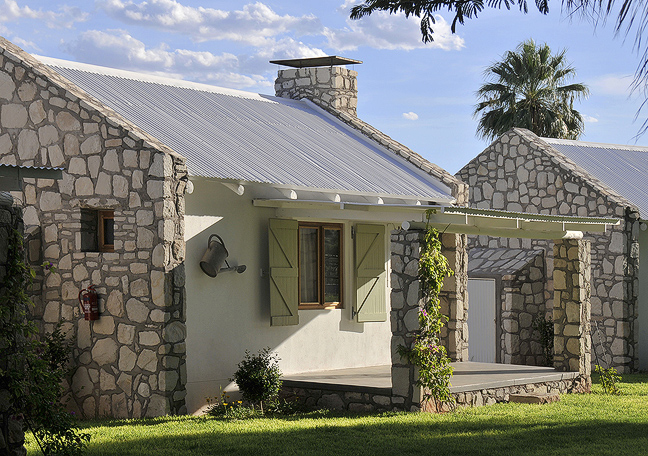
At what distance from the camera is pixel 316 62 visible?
17766 mm

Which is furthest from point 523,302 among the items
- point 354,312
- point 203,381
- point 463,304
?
point 203,381

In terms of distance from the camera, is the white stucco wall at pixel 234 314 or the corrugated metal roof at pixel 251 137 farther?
the corrugated metal roof at pixel 251 137

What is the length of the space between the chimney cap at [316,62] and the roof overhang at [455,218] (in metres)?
4.53

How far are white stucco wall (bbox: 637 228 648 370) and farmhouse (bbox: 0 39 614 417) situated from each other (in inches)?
163

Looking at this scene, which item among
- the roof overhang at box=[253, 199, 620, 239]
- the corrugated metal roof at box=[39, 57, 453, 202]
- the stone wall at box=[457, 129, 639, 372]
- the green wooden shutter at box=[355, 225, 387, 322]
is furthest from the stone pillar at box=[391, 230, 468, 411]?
the stone wall at box=[457, 129, 639, 372]

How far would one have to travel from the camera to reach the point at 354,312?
14250 mm

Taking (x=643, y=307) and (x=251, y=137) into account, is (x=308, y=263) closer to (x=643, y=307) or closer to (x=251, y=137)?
(x=251, y=137)

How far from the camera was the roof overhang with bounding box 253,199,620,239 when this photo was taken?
11.4m

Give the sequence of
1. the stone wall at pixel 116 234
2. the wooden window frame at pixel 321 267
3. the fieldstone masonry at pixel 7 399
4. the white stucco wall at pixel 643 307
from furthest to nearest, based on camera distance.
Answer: the white stucco wall at pixel 643 307, the wooden window frame at pixel 321 267, the stone wall at pixel 116 234, the fieldstone masonry at pixel 7 399

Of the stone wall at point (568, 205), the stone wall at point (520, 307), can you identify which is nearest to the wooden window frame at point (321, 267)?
the stone wall at point (520, 307)

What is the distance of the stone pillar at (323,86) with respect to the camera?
57.8 feet

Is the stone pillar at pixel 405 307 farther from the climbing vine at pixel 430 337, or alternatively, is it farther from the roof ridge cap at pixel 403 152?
the roof ridge cap at pixel 403 152

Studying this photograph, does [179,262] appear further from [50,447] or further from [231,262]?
[50,447]

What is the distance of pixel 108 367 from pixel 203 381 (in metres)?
1.26
